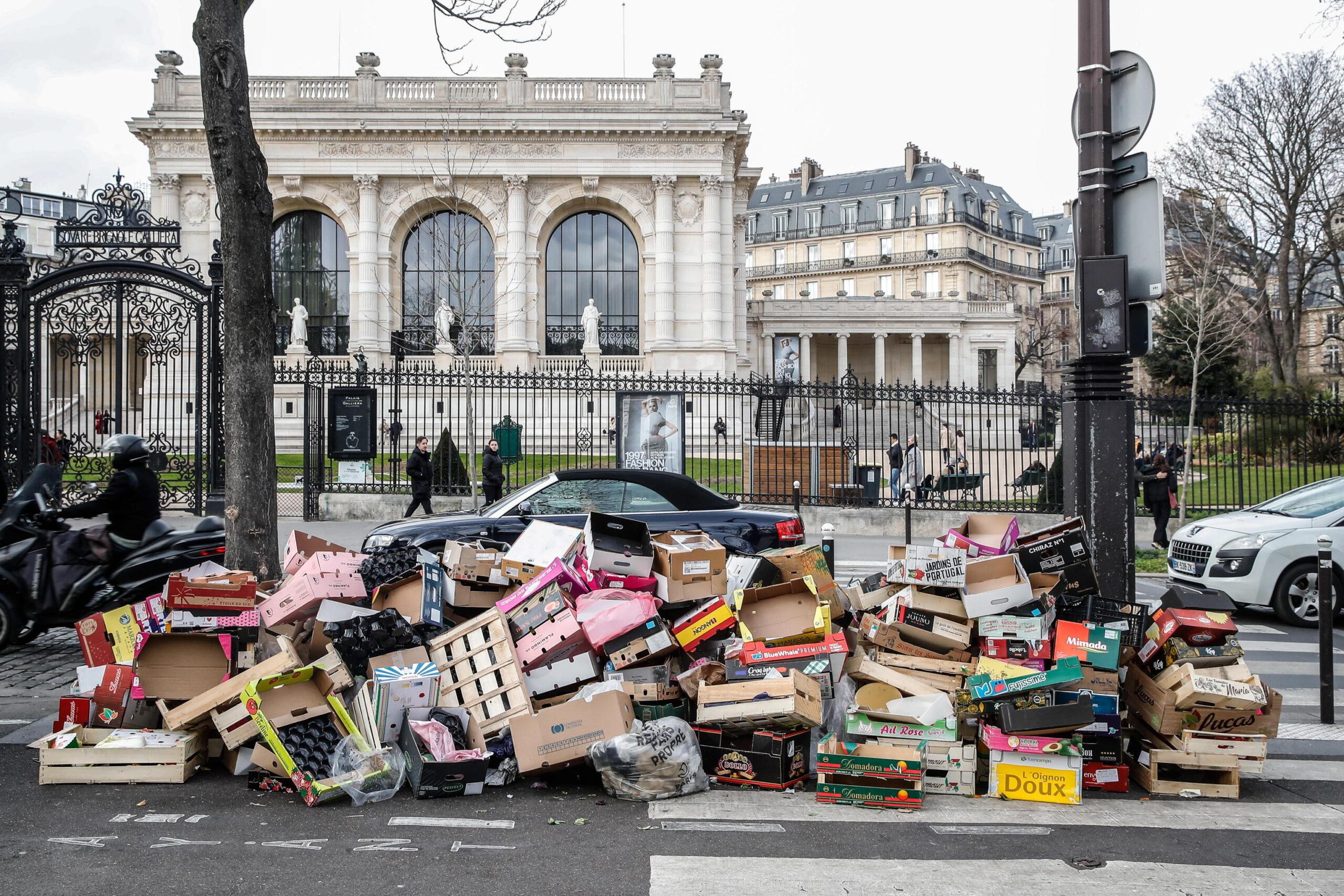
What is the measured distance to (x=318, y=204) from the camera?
147ft

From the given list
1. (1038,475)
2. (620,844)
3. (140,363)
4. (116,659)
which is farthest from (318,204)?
(620,844)

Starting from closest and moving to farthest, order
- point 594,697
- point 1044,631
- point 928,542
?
1. point 594,697
2. point 1044,631
3. point 928,542

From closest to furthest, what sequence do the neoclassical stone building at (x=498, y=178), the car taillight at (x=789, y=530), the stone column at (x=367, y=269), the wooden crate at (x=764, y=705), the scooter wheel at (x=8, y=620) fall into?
the wooden crate at (x=764, y=705) → the scooter wheel at (x=8, y=620) → the car taillight at (x=789, y=530) → the neoclassical stone building at (x=498, y=178) → the stone column at (x=367, y=269)

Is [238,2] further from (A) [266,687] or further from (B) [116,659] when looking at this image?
(A) [266,687]

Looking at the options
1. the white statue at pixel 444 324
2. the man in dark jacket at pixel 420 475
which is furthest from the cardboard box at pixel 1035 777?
the white statue at pixel 444 324

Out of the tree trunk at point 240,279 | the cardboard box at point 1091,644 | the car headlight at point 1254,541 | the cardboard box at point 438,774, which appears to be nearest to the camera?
the cardboard box at point 438,774

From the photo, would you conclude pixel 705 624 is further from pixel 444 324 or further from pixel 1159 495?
pixel 444 324

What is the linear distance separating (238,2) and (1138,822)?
846cm

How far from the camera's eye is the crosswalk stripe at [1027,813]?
4.88 meters

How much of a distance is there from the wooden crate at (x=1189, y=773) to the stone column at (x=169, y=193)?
45752mm

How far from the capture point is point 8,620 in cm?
832

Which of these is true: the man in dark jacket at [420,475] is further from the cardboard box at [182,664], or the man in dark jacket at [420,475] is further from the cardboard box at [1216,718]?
the cardboard box at [1216,718]

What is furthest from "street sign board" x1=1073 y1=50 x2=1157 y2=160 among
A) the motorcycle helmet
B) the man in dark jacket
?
the man in dark jacket

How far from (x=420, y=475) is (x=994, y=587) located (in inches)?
543
